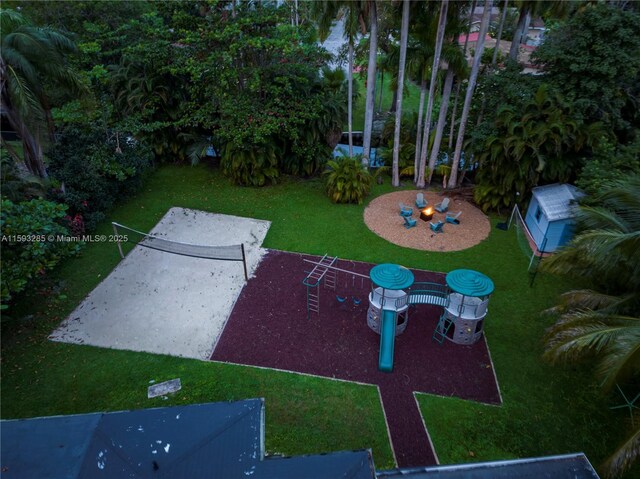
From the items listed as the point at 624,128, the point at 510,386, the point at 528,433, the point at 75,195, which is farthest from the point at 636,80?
the point at 75,195

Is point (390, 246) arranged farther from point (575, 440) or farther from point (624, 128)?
point (624, 128)

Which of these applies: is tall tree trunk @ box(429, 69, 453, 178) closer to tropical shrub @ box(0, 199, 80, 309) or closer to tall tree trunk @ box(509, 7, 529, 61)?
tall tree trunk @ box(509, 7, 529, 61)

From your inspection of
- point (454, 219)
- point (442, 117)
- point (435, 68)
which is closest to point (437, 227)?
point (454, 219)

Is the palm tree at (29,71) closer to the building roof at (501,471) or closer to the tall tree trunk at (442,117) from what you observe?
the building roof at (501,471)

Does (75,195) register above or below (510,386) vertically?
above

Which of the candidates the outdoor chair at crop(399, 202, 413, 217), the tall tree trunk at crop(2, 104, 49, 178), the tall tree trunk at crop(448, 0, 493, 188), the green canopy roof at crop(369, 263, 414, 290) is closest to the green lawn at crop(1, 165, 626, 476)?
the green canopy roof at crop(369, 263, 414, 290)

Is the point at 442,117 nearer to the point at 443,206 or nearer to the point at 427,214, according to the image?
the point at 443,206
